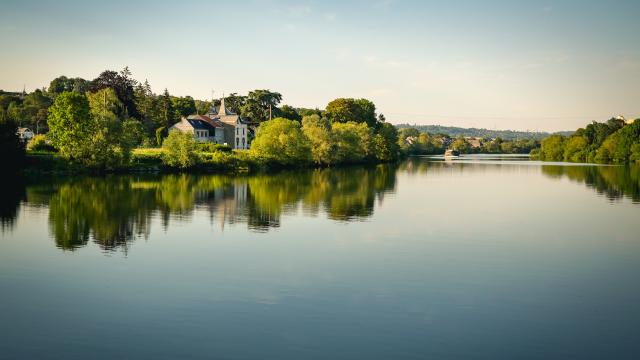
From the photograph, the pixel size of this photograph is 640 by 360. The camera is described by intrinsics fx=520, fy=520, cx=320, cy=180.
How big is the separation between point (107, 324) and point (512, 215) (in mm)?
26982

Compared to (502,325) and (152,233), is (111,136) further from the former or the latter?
(502,325)

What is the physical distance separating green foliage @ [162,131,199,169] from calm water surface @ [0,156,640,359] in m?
31.6

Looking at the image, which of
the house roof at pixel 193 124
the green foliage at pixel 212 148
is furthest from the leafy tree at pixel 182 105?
the green foliage at pixel 212 148

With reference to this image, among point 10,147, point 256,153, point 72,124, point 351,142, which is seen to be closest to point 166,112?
point 256,153

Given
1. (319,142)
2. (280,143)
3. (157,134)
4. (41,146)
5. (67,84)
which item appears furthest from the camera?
(67,84)

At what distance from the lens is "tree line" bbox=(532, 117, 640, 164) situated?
11094 centimetres

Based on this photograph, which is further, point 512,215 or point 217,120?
point 217,120

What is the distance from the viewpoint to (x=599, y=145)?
126688 millimetres

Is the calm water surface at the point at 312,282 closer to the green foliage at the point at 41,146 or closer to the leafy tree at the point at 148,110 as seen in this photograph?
the green foliage at the point at 41,146

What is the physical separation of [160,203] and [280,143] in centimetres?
4429

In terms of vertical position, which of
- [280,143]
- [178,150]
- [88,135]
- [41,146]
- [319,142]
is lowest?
[178,150]

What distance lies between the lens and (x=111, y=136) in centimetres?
5956

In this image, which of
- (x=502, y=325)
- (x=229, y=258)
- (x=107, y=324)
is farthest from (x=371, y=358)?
(x=229, y=258)

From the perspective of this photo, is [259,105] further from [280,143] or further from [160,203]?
[160,203]
